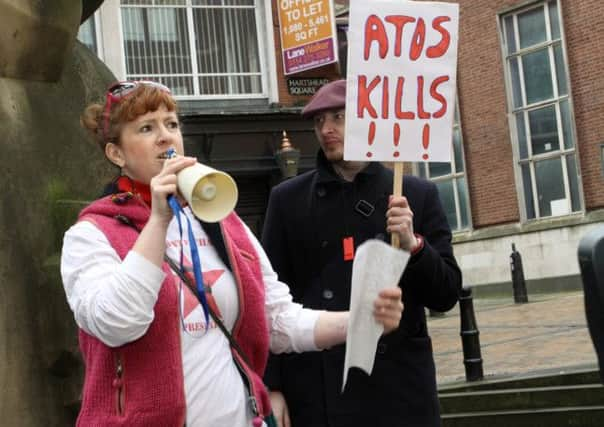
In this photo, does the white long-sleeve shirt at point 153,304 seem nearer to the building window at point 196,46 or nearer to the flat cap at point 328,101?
the flat cap at point 328,101

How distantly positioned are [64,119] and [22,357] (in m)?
1.04

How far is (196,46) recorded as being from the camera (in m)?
22.0

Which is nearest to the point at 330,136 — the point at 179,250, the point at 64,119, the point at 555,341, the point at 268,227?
the point at 268,227

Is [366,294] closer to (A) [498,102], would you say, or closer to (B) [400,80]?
(B) [400,80]

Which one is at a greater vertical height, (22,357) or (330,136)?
(330,136)

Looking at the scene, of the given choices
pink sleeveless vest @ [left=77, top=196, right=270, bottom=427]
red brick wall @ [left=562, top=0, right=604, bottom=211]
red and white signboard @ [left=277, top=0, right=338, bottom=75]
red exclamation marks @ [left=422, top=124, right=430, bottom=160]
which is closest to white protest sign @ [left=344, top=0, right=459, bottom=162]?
red exclamation marks @ [left=422, top=124, right=430, bottom=160]

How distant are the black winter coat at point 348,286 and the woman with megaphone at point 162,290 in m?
1.08

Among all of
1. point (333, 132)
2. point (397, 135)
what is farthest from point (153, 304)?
point (333, 132)

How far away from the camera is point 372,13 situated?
12.6 feet

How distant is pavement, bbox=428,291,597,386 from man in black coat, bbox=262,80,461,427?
4652mm

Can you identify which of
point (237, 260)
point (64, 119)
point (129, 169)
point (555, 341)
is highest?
point (64, 119)

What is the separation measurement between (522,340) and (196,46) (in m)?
11.5

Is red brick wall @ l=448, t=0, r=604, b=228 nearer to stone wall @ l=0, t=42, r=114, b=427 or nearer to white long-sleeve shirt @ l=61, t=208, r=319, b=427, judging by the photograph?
stone wall @ l=0, t=42, r=114, b=427

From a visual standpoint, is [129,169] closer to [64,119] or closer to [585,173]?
[64,119]
